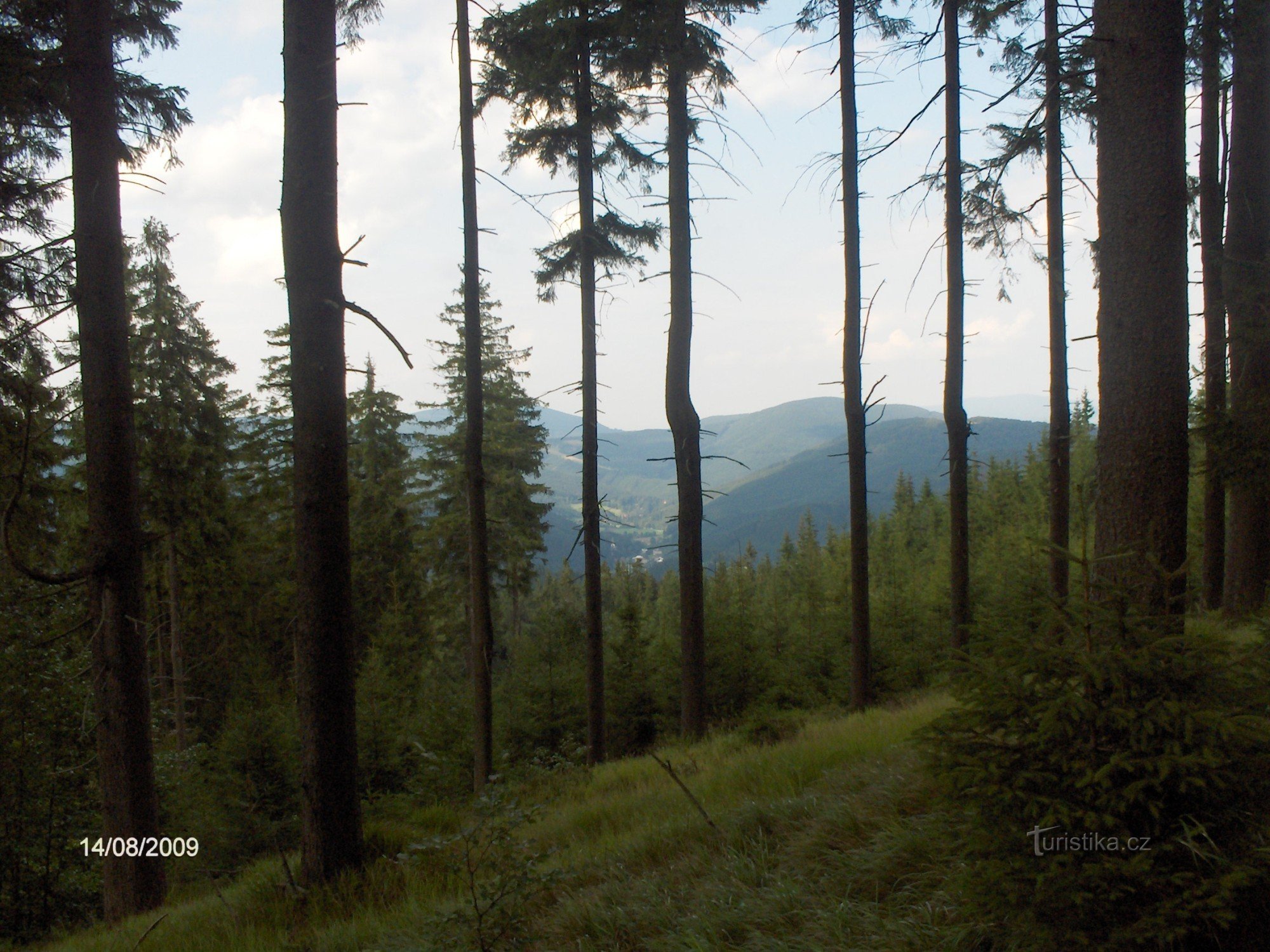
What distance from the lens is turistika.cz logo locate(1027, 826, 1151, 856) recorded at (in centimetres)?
230

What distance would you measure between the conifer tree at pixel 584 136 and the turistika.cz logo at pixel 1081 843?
389 inches

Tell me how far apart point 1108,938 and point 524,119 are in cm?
1315

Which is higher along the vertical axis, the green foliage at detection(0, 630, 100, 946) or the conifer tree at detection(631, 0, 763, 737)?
the conifer tree at detection(631, 0, 763, 737)

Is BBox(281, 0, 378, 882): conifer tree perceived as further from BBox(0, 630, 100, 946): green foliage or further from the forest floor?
BBox(0, 630, 100, 946): green foliage

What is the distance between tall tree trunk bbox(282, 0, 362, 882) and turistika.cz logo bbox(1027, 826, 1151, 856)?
417 centimetres

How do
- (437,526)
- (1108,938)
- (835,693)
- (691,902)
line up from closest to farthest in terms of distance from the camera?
(1108,938) → (691,902) → (835,693) → (437,526)

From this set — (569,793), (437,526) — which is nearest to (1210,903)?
(569,793)

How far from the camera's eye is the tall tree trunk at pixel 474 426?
1065 centimetres

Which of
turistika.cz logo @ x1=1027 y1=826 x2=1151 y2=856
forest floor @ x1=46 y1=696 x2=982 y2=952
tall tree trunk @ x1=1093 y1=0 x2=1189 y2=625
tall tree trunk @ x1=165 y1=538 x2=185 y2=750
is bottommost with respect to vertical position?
tall tree trunk @ x1=165 y1=538 x2=185 y2=750

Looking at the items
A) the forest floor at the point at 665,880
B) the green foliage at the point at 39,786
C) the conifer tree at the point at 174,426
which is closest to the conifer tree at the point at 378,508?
the conifer tree at the point at 174,426

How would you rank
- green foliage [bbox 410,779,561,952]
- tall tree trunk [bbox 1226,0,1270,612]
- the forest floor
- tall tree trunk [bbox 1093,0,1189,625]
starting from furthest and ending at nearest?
tall tree trunk [bbox 1226,0,1270,612]
tall tree trunk [bbox 1093,0,1189,625]
green foliage [bbox 410,779,561,952]
the forest floor

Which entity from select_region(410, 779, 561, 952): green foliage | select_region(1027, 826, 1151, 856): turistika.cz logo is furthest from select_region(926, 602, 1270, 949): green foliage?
select_region(410, 779, 561, 952): green foliage

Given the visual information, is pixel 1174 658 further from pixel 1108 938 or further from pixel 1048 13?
pixel 1048 13

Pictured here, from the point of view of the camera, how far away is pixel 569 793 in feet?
26.8
